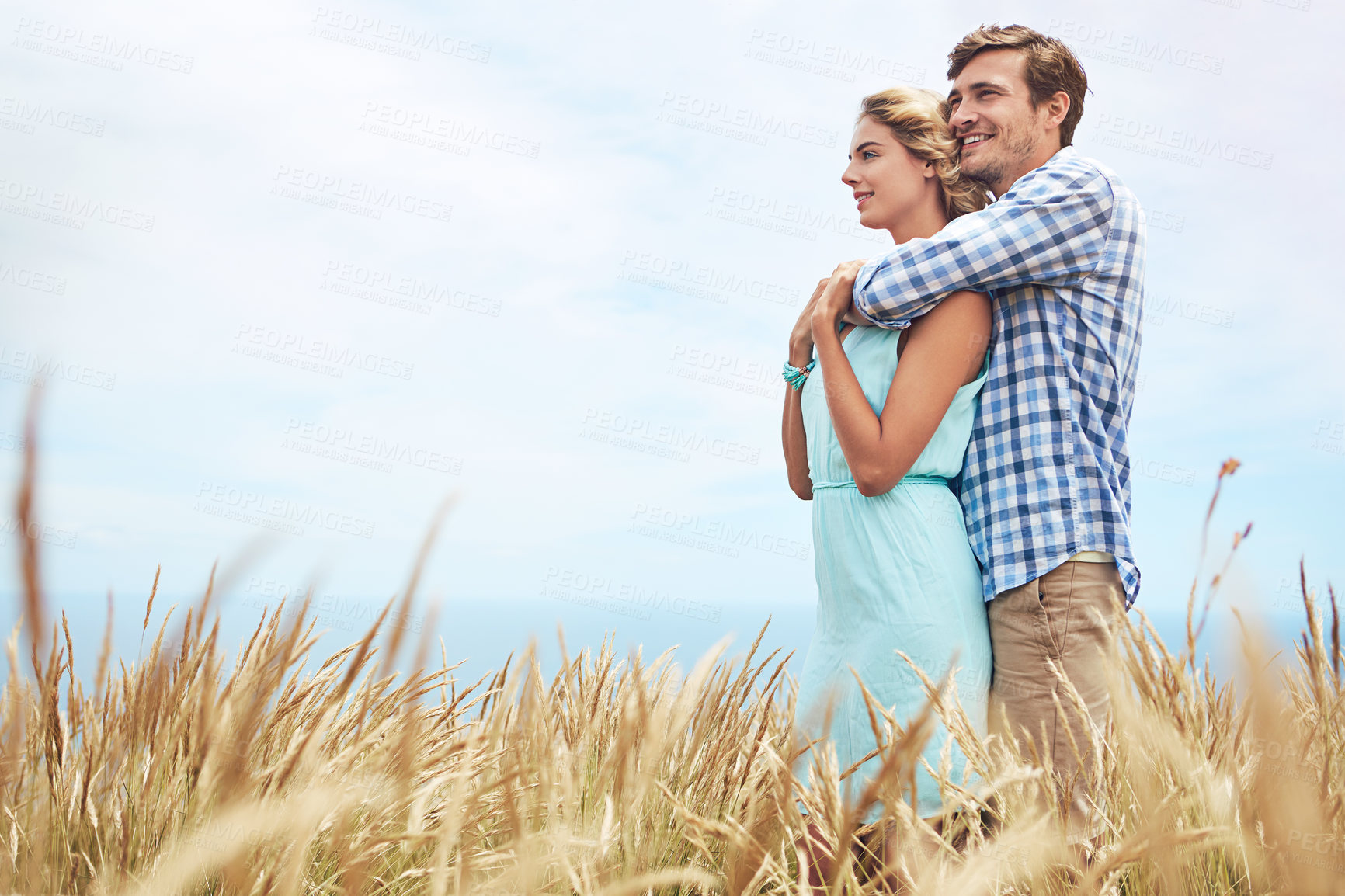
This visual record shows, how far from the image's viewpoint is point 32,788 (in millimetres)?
1660

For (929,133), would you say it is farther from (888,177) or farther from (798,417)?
(798,417)

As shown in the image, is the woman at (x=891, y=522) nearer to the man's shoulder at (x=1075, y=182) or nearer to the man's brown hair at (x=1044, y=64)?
the man's shoulder at (x=1075, y=182)

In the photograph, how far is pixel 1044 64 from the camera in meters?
2.29

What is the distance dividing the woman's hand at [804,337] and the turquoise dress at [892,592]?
0.18 m

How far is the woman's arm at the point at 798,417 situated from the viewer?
2.24 meters

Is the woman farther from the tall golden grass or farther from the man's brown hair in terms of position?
the man's brown hair

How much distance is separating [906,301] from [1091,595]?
73 cm

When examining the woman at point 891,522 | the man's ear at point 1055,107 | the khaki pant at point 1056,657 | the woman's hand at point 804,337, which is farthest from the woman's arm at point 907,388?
the man's ear at point 1055,107

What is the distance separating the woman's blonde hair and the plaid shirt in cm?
29

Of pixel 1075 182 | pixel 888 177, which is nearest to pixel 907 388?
pixel 1075 182

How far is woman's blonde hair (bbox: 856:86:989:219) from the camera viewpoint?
2.29m

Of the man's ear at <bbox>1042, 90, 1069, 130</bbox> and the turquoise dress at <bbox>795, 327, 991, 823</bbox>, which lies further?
the man's ear at <bbox>1042, 90, 1069, 130</bbox>

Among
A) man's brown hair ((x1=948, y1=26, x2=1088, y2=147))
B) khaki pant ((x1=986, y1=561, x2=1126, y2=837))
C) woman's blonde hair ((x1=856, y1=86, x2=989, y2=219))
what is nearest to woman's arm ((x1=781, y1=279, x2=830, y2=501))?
woman's blonde hair ((x1=856, y1=86, x2=989, y2=219))

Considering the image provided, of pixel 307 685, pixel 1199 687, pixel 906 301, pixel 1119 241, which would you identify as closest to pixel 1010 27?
pixel 1119 241
